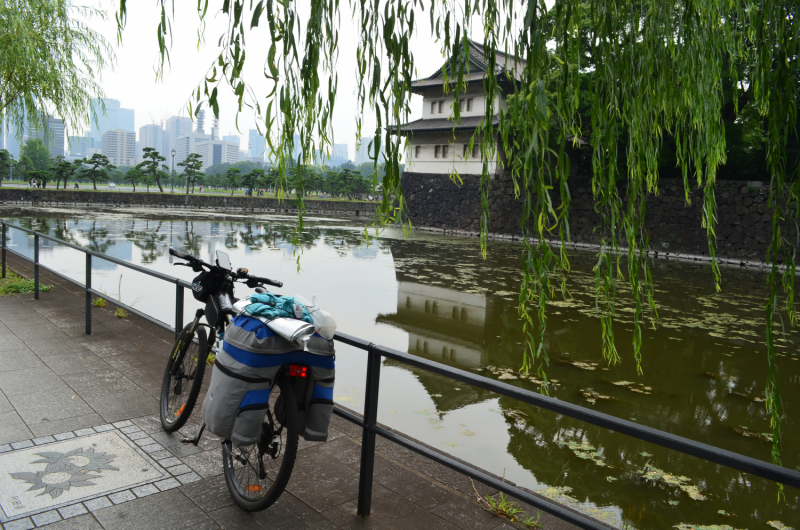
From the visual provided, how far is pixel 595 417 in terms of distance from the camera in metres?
1.51

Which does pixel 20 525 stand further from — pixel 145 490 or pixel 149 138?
pixel 149 138

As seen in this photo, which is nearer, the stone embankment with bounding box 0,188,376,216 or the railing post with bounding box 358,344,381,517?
the railing post with bounding box 358,344,381,517

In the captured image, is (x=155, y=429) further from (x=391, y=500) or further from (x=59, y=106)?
(x=59, y=106)

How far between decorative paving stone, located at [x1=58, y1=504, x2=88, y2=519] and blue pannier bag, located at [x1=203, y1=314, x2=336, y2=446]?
0.61 metres

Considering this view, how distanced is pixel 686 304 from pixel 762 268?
33.8 feet

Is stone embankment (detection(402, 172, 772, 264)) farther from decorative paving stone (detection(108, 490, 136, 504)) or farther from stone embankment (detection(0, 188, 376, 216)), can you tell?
decorative paving stone (detection(108, 490, 136, 504))

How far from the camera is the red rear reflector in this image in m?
2.04

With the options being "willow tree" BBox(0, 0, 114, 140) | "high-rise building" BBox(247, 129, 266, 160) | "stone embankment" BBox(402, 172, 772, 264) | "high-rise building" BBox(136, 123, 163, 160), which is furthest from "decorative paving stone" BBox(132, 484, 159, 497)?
"high-rise building" BBox(136, 123, 163, 160)

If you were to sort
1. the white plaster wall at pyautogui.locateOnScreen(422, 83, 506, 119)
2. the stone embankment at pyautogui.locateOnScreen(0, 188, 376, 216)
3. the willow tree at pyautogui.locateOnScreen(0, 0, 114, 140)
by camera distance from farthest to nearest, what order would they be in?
the stone embankment at pyautogui.locateOnScreen(0, 188, 376, 216)
the white plaster wall at pyautogui.locateOnScreen(422, 83, 506, 119)
the willow tree at pyautogui.locateOnScreen(0, 0, 114, 140)

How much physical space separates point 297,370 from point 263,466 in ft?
1.63

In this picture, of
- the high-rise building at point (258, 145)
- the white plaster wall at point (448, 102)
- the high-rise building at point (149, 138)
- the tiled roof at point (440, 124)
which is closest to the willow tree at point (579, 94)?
the high-rise building at point (258, 145)

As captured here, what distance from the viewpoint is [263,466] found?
7.35 ft

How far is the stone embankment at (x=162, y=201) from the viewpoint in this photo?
115 ft

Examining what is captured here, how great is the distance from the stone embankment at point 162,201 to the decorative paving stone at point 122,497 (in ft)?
107
